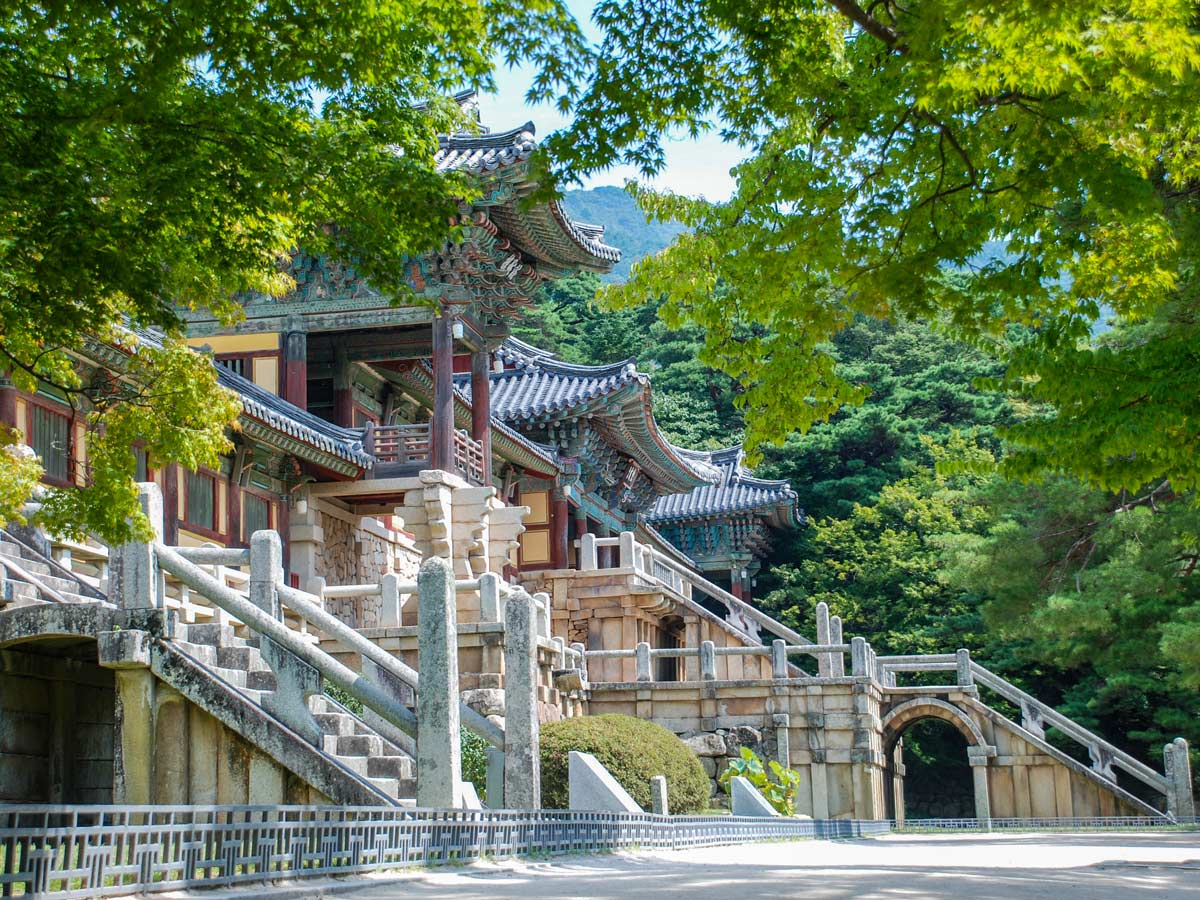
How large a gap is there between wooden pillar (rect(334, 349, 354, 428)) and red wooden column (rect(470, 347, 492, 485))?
239 centimetres

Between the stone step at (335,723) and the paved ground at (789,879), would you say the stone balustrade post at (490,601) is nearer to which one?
the paved ground at (789,879)

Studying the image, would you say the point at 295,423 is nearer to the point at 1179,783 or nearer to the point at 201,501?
the point at 201,501

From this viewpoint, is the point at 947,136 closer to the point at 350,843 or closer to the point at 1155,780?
the point at 350,843

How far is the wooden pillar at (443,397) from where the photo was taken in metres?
23.5

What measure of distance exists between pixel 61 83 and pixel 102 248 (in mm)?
1237

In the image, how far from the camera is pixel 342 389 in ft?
85.2

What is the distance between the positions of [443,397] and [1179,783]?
1616 cm

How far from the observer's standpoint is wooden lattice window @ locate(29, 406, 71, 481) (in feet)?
55.1

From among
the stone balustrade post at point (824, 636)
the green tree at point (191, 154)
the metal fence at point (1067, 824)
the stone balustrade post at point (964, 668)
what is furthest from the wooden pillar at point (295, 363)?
the green tree at point (191, 154)

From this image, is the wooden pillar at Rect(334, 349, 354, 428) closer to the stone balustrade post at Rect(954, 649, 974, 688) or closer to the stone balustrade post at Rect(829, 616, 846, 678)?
the stone balustrade post at Rect(829, 616, 846, 678)

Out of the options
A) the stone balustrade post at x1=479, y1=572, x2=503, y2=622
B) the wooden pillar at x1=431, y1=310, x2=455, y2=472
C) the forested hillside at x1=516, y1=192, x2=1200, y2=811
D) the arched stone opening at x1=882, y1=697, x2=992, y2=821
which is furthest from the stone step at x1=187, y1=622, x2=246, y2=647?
the arched stone opening at x1=882, y1=697, x2=992, y2=821

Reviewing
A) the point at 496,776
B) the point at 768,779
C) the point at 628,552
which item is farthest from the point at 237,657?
the point at 628,552

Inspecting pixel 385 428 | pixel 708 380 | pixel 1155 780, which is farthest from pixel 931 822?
pixel 708 380

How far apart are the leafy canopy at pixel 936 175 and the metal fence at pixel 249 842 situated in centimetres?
446
